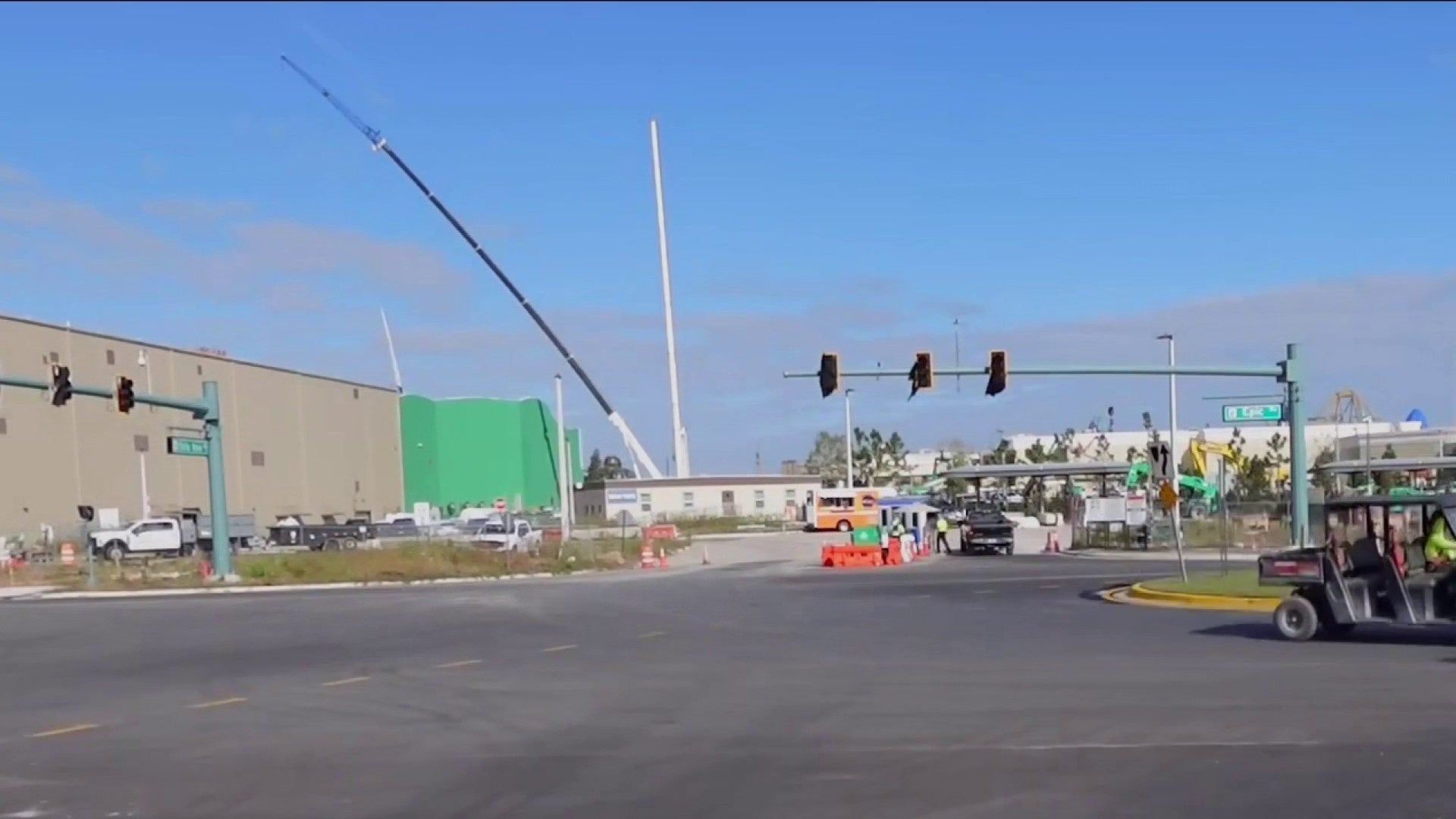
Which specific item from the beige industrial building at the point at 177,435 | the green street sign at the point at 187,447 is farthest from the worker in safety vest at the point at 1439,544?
the beige industrial building at the point at 177,435

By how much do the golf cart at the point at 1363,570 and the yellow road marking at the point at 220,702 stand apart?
12.4 metres

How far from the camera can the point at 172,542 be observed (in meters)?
67.8

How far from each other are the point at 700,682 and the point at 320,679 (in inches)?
179

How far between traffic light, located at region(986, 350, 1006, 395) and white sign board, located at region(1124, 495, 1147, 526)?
22922mm

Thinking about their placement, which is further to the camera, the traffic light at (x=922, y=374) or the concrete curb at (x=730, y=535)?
the concrete curb at (x=730, y=535)

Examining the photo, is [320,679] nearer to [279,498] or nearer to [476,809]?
[476,809]

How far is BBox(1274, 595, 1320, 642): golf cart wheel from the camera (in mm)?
20750

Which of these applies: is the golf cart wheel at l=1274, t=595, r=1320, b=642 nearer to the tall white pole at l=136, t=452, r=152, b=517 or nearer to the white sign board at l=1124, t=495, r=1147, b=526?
the white sign board at l=1124, t=495, r=1147, b=526

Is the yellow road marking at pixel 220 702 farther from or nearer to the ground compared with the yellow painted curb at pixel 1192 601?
farther from the ground

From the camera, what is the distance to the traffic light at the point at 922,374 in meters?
34.7

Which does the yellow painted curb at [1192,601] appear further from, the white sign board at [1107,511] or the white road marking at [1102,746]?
the white sign board at [1107,511]

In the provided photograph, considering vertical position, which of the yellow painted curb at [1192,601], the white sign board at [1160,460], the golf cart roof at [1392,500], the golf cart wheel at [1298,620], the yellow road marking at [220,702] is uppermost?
the white sign board at [1160,460]

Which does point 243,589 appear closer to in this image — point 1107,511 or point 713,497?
point 1107,511

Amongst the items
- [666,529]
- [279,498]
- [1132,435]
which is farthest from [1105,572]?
[1132,435]
